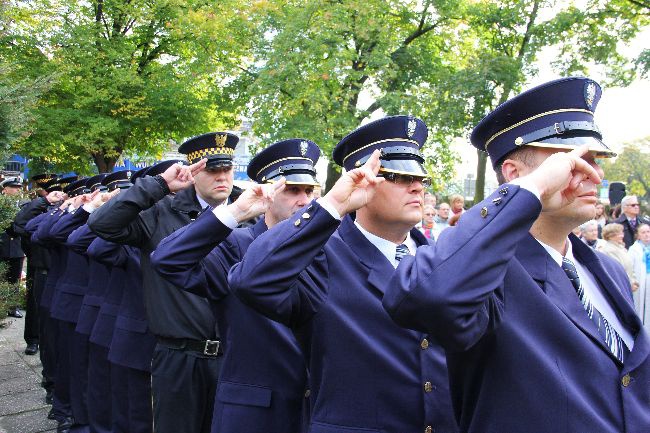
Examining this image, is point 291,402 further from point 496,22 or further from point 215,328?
point 496,22

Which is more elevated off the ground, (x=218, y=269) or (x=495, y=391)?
(x=218, y=269)

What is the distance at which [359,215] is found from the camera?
110 inches

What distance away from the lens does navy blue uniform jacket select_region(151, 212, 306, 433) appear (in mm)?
3098

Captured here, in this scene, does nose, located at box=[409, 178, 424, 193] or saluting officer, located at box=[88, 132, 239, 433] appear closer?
nose, located at box=[409, 178, 424, 193]

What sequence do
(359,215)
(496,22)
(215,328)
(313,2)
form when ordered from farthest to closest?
(496,22)
(313,2)
(215,328)
(359,215)

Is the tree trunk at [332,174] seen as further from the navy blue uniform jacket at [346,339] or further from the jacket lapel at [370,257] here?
the navy blue uniform jacket at [346,339]

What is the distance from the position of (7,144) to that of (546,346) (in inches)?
215

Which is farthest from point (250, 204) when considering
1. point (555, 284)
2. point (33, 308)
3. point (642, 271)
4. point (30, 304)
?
point (30, 304)

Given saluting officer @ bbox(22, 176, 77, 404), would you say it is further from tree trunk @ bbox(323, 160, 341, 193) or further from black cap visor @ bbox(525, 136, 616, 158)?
tree trunk @ bbox(323, 160, 341, 193)

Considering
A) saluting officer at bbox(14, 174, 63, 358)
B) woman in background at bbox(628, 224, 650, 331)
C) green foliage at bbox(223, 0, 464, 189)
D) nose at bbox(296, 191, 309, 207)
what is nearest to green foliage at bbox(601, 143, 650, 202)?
green foliage at bbox(223, 0, 464, 189)

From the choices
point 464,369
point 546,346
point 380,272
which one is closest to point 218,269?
point 380,272

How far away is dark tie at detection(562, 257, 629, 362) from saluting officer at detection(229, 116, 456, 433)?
0.64m

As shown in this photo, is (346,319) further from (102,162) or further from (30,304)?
(102,162)

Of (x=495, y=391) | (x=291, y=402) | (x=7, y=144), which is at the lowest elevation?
(x=291, y=402)
